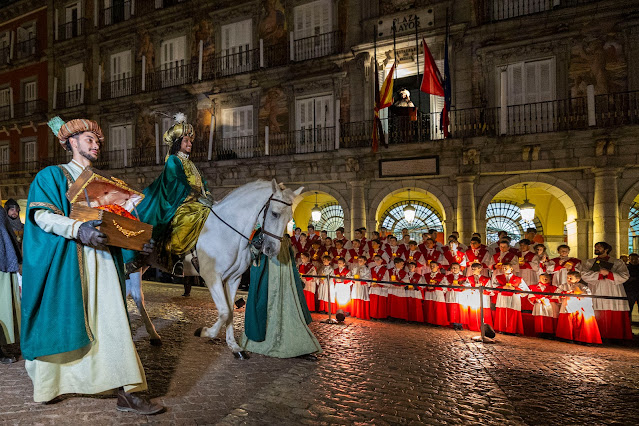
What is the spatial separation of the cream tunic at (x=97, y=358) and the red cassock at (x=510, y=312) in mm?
6496

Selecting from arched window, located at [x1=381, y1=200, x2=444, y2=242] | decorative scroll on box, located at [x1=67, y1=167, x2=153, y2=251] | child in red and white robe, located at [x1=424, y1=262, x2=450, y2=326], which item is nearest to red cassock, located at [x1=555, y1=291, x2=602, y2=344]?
child in red and white robe, located at [x1=424, y1=262, x2=450, y2=326]

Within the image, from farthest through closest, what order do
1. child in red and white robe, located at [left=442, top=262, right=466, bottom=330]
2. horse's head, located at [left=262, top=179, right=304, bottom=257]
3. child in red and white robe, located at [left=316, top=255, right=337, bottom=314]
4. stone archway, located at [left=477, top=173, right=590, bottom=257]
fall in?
1. stone archway, located at [left=477, top=173, right=590, bottom=257]
2. child in red and white robe, located at [left=316, top=255, right=337, bottom=314]
3. child in red and white robe, located at [left=442, top=262, right=466, bottom=330]
4. horse's head, located at [left=262, top=179, right=304, bottom=257]

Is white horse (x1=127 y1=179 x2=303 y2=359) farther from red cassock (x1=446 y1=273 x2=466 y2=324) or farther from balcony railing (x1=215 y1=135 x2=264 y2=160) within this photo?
balcony railing (x1=215 y1=135 x2=264 y2=160)

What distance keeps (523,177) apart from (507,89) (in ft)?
10.0

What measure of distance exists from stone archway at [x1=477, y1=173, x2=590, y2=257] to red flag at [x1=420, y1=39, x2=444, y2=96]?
3.79m

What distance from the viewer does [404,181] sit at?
14852mm

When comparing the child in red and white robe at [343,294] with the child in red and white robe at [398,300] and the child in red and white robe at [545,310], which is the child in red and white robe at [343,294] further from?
the child in red and white robe at [545,310]

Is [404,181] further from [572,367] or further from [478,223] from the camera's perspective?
[572,367]

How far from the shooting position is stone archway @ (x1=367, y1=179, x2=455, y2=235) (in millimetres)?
14266

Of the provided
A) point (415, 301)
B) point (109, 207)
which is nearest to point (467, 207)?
point (415, 301)

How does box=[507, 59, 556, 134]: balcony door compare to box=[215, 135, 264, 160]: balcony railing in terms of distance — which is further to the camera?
box=[215, 135, 264, 160]: balcony railing

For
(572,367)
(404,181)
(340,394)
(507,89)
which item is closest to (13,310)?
(340,394)

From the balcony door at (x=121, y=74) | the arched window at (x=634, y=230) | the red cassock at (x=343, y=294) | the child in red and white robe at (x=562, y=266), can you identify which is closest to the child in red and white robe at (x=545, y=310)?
the child in red and white robe at (x=562, y=266)

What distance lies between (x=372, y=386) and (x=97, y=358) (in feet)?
8.32
